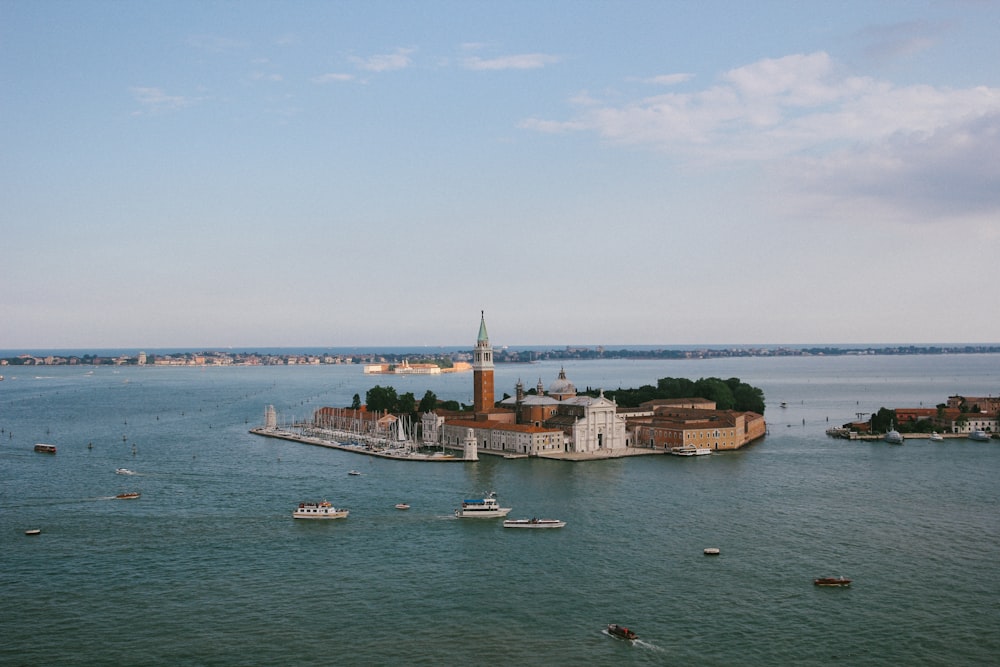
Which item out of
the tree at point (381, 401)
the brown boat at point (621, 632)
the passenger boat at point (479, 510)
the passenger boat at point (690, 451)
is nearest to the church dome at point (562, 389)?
the tree at point (381, 401)

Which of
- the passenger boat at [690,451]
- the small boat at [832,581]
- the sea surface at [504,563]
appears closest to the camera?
the sea surface at [504,563]

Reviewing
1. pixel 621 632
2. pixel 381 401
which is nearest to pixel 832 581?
pixel 621 632

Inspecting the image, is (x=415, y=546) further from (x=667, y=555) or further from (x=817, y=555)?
(x=817, y=555)

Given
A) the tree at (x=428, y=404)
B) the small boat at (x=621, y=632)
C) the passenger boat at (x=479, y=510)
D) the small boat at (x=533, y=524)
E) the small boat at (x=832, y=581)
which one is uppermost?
the tree at (x=428, y=404)

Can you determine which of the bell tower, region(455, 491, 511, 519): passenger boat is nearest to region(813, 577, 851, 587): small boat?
region(455, 491, 511, 519): passenger boat

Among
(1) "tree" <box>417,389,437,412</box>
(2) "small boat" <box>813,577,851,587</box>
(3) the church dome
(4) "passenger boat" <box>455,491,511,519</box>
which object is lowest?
(2) "small boat" <box>813,577,851,587</box>

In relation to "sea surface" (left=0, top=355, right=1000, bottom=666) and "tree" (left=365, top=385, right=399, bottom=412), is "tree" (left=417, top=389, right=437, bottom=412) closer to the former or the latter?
"tree" (left=365, top=385, right=399, bottom=412)

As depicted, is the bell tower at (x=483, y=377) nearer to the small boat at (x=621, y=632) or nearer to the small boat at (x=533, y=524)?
the small boat at (x=533, y=524)

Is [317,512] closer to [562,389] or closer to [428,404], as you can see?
[428,404]
